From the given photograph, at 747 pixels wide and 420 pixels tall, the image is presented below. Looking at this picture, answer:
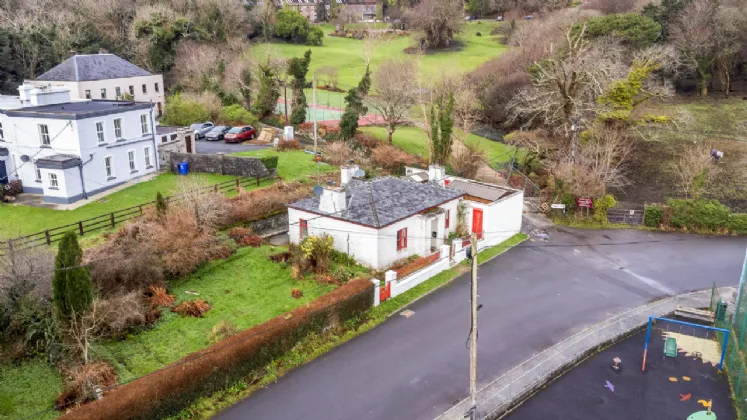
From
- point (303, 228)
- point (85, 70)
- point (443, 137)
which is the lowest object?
point (303, 228)

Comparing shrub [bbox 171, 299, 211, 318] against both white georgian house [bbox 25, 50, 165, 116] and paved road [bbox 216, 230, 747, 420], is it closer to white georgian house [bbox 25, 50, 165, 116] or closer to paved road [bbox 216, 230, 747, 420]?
paved road [bbox 216, 230, 747, 420]

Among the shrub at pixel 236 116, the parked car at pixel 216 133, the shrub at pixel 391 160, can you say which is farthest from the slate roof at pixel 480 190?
the shrub at pixel 236 116

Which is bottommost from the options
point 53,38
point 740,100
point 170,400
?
point 170,400

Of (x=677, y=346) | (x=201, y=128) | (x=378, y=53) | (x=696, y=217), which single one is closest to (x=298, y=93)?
(x=201, y=128)

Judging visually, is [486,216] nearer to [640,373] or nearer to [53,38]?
[640,373]

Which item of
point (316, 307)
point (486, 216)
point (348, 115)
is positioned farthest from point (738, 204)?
point (316, 307)

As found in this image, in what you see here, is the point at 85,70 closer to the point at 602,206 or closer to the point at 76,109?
the point at 76,109
